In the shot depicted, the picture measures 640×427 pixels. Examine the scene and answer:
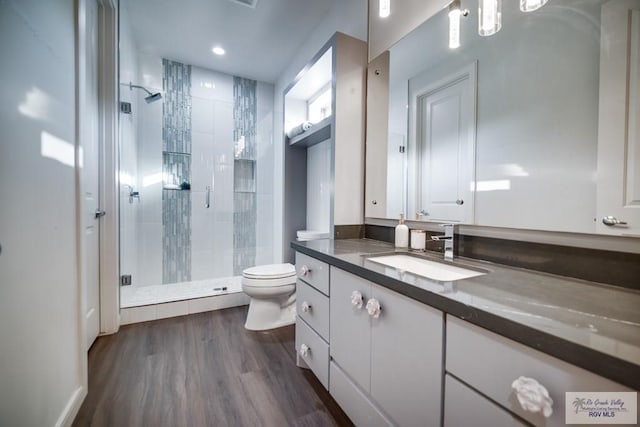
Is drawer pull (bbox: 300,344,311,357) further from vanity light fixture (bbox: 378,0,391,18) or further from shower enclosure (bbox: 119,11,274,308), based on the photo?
vanity light fixture (bbox: 378,0,391,18)

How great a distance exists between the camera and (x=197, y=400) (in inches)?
51.5

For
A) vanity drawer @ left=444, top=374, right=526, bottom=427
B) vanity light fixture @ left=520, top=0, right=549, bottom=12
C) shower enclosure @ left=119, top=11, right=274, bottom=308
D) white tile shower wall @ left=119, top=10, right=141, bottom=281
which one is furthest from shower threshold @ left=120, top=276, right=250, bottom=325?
vanity light fixture @ left=520, top=0, right=549, bottom=12

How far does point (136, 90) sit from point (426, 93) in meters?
2.71

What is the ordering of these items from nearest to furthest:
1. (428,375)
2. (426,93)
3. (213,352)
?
(428,375), (426,93), (213,352)

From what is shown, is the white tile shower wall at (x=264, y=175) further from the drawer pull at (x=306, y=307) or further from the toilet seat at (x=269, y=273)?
the drawer pull at (x=306, y=307)

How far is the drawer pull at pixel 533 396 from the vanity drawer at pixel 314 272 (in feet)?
2.72

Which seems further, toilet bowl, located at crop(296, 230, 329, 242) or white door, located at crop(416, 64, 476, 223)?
toilet bowl, located at crop(296, 230, 329, 242)

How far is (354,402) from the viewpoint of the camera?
1068mm

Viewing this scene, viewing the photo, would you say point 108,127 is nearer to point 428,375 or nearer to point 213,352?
point 213,352

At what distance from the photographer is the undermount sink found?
42.0 inches

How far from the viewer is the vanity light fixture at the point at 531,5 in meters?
0.92

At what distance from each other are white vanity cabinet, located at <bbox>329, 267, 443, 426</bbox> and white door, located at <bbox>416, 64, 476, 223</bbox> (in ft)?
2.06

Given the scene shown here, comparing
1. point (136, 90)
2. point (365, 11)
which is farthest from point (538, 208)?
point (136, 90)

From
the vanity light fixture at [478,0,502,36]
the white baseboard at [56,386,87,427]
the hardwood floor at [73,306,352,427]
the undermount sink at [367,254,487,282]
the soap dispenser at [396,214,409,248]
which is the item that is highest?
the vanity light fixture at [478,0,502,36]
